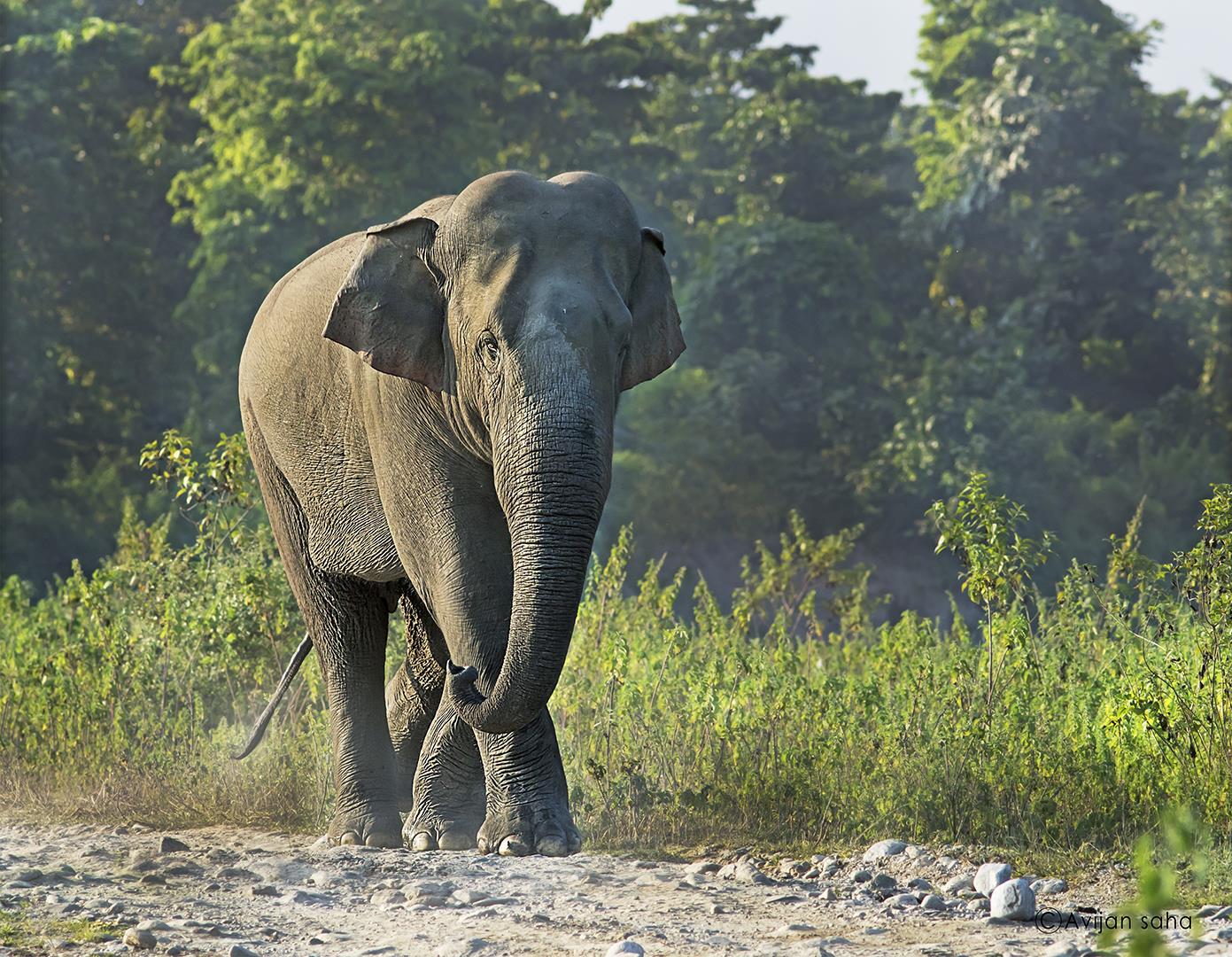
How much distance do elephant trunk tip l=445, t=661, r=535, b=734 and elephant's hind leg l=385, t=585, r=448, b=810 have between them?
1308 millimetres

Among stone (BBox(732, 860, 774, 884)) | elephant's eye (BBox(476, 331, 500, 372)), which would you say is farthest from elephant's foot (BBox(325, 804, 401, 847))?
elephant's eye (BBox(476, 331, 500, 372))

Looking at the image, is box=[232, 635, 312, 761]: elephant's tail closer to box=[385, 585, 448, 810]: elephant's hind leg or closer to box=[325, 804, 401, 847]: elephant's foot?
box=[385, 585, 448, 810]: elephant's hind leg

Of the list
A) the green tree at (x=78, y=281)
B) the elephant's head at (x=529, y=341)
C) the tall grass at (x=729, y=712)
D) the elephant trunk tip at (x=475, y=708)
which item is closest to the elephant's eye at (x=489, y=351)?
the elephant's head at (x=529, y=341)

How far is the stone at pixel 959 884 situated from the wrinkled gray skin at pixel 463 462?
4.34ft

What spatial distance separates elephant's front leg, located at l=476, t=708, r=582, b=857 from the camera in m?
6.23

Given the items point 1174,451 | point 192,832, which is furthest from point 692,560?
point 192,832

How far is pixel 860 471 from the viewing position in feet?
93.6

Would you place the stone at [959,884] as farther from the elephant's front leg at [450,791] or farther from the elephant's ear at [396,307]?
the elephant's ear at [396,307]

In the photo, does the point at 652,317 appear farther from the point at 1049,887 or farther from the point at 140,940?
the point at 140,940

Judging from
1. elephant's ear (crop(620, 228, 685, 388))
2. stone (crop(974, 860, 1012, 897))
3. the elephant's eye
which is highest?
elephant's ear (crop(620, 228, 685, 388))

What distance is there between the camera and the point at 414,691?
7.72 meters

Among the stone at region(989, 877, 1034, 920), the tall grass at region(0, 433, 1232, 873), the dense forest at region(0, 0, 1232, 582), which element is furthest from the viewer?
the dense forest at region(0, 0, 1232, 582)

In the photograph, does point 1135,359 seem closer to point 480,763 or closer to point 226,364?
point 226,364

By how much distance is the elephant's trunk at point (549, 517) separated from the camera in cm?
571
